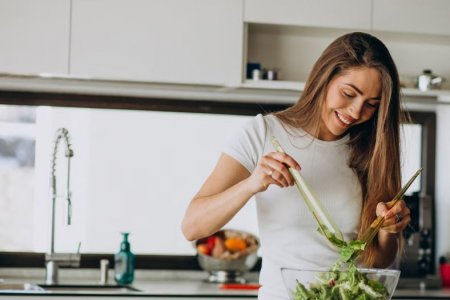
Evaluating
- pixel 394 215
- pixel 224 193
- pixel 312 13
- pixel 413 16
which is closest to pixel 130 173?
pixel 312 13

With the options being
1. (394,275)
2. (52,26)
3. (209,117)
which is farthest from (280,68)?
(394,275)

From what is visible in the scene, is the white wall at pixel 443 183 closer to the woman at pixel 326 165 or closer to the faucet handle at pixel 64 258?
the faucet handle at pixel 64 258

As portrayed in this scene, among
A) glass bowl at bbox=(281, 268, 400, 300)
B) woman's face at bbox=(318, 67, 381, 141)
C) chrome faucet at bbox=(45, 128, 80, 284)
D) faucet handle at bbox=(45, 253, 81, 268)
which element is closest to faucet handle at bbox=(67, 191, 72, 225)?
chrome faucet at bbox=(45, 128, 80, 284)

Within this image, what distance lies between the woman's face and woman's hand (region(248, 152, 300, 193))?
0.31 metres

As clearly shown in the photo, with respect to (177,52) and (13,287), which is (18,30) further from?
(13,287)

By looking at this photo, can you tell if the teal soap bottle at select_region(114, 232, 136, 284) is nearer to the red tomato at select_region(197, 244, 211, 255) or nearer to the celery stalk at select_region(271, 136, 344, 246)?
the red tomato at select_region(197, 244, 211, 255)

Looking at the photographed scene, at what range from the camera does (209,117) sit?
13.8 ft

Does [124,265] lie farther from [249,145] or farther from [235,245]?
[249,145]

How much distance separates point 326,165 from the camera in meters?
2.18

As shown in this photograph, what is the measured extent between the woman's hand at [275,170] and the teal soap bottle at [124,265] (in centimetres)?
203

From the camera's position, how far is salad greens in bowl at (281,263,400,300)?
158 centimetres

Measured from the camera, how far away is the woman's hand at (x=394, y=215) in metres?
1.91

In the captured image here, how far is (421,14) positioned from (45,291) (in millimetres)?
2021

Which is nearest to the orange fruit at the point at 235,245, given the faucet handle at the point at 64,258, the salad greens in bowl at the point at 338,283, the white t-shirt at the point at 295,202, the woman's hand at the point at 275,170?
the faucet handle at the point at 64,258
